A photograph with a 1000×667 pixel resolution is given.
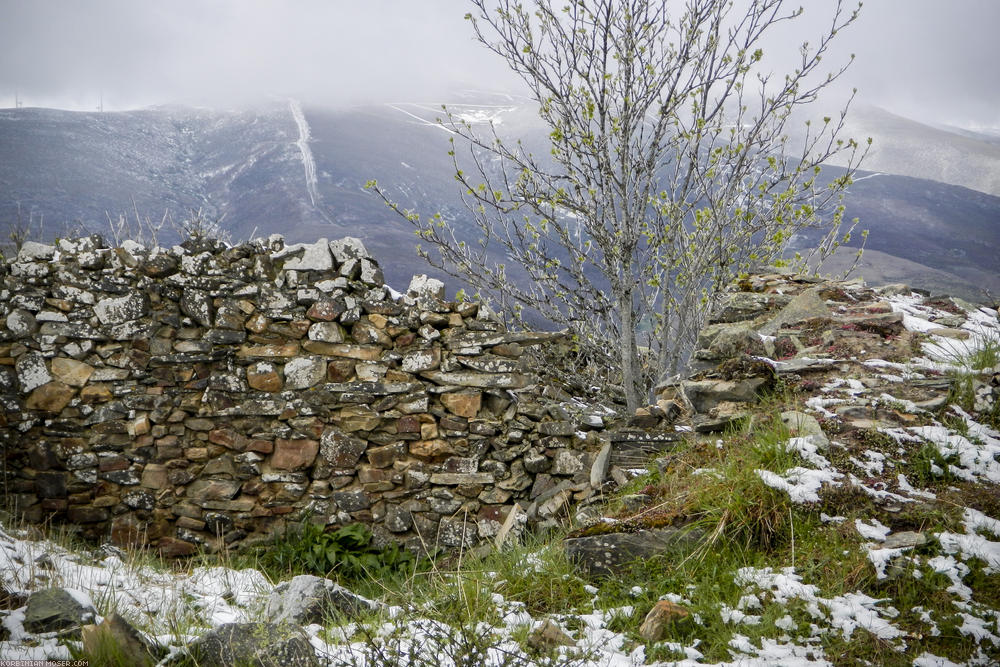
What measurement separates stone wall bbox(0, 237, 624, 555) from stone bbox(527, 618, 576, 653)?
2.44 metres

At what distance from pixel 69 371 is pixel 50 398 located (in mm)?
274

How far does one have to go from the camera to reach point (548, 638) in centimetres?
269

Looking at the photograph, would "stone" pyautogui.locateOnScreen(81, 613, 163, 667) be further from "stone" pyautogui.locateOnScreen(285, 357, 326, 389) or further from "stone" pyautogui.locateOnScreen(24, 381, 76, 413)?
"stone" pyautogui.locateOnScreen(24, 381, 76, 413)

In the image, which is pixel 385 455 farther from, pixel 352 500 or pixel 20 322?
pixel 20 322

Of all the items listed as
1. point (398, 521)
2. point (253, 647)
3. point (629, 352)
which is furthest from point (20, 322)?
point (629, 352)

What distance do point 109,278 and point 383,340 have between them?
241 cm

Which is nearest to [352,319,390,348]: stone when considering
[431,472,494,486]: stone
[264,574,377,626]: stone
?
[431,472,494,486]: stone

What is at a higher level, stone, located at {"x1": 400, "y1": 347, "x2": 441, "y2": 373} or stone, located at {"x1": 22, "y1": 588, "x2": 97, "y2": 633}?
stone, located at {"x1": 400, "y1": 347, "x2": 441, "y2": 373}

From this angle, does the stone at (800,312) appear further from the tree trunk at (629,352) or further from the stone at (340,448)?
the stone at (340,448)

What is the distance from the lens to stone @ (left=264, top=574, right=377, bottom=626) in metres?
2.95

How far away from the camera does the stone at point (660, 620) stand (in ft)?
8.68

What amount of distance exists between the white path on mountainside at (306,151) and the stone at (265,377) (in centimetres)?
3195

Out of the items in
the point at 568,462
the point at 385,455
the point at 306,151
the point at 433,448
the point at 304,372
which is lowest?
the point at 385,455

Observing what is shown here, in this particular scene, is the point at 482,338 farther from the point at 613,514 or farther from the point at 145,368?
the point at 145,368
